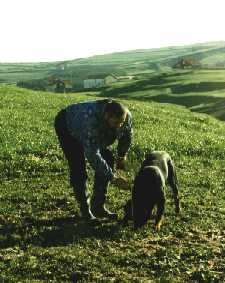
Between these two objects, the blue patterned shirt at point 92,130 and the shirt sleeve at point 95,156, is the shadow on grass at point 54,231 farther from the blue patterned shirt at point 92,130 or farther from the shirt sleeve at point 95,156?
the shirt sleeve at point 95,156

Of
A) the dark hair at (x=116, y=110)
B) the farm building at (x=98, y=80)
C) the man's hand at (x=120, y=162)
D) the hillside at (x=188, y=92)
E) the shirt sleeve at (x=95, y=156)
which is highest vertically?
the dark hair at (x=116, y=110)

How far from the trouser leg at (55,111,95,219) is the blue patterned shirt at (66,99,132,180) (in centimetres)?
28

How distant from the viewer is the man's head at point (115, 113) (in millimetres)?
10023

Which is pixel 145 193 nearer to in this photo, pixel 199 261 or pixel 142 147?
pixel 199 261

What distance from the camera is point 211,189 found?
53.4 feet

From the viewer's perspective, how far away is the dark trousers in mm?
11562

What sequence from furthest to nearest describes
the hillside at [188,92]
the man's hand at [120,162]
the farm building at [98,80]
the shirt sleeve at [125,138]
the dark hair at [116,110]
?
the farm building at [98,80], the hillside at [188,92], the man's hand at [120,162], the shirt sleeve at [125,138], the dark hair at [116,110]

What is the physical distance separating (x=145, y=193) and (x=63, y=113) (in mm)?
2634

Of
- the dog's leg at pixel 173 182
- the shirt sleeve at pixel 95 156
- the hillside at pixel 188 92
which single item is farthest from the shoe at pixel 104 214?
the hillside at pixel 188 92

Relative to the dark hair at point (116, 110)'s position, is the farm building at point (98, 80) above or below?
below

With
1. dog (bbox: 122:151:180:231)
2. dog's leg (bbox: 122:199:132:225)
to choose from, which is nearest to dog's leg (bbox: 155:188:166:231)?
dog (bbox: 122:151:180:231)

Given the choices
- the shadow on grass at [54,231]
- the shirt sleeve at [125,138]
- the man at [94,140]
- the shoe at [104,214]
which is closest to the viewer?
the man at [94,140]

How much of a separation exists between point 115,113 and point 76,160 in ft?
6.97

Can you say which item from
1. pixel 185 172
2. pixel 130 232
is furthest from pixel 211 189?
pixel 130 232
